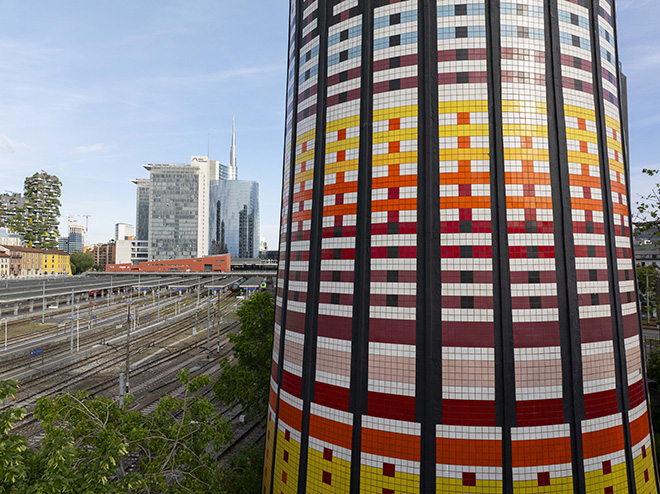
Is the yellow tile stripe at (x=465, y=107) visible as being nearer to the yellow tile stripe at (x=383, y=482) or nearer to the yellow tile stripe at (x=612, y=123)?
the yellow tile stripe at (x=612, y=123)

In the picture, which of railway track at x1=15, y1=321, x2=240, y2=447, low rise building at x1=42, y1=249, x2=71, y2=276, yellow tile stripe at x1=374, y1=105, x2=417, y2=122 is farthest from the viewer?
low rise building at x1=42, y1=249, x2=71, y2=276

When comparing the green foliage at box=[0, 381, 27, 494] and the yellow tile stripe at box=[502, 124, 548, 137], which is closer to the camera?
the green foliage at box=[0, 381, 27, 494]

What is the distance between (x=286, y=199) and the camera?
82.6ft

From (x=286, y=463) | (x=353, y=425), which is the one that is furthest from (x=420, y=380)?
(x=286, y=463)

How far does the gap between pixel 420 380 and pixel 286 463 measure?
919 centimetres

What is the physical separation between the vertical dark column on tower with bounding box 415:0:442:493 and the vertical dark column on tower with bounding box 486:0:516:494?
261 centimetres

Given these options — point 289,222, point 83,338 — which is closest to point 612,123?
point 289,222

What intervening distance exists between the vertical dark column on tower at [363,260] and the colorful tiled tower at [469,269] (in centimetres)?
9

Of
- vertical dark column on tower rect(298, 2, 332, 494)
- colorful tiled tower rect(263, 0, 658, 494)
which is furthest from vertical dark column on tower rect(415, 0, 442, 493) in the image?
vertical dark column on tower rect(298, 2, 332, 494)

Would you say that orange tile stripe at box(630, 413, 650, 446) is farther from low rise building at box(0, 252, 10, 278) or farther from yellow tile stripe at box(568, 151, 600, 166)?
low rise building at box(0, 252, 10, 278)

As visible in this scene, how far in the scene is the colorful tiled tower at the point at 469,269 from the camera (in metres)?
17.3

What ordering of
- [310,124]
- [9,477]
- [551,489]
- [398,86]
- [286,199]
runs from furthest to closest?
[286,199] < [310,124] < [398,86] < [551,489] < [9,477]

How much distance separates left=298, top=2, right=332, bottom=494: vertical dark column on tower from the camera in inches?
787

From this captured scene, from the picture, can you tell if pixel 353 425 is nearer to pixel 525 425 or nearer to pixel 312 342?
pixel 312 342
